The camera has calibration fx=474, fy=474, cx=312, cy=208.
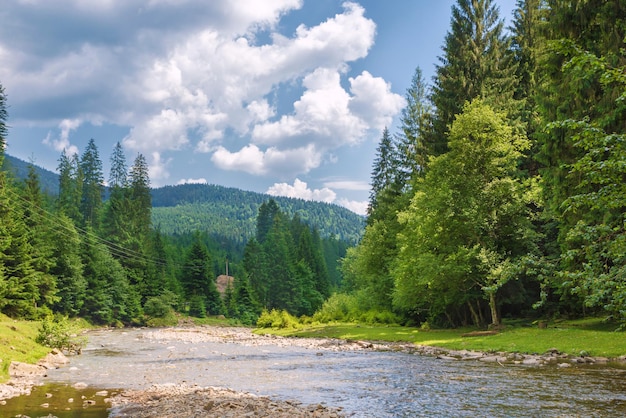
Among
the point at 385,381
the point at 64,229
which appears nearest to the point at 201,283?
the point at 64,229

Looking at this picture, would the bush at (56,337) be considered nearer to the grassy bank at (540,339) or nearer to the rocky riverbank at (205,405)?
the rocky riverbank at (205,405)

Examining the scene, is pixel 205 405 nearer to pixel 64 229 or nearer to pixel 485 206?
pixel 485 206

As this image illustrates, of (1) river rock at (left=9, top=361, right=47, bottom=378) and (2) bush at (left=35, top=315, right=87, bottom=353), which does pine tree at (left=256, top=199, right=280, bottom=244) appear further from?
(1) river rock at (left=9, top=361, right=47, bottom=378)

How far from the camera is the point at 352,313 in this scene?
189 feet

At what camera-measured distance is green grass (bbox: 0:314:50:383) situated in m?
20.1

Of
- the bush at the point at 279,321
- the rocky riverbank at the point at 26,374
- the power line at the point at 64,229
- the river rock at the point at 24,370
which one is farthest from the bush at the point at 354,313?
the power line at the point at 64,229

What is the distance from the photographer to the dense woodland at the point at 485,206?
383 inches

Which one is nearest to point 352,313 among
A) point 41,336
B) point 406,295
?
point 406,295

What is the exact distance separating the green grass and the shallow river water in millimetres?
1766

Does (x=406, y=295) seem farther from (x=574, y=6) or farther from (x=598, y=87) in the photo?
(x=574, y=6)

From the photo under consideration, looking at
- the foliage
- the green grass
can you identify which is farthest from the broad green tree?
the foliage

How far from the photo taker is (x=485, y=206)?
34.6 m

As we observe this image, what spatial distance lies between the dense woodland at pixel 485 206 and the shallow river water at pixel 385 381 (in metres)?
3.10

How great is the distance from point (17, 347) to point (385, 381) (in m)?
18.9
